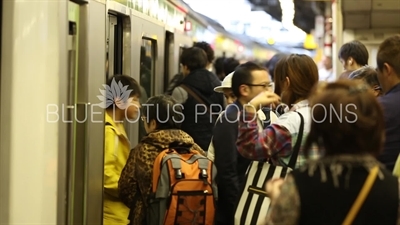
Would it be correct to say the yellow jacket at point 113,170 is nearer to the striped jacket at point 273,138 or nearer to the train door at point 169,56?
the striped jacket at point 273,138

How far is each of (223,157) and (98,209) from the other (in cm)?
82

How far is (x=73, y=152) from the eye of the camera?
352 centimetres

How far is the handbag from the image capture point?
2.93 meters

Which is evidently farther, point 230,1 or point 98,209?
point 230,1

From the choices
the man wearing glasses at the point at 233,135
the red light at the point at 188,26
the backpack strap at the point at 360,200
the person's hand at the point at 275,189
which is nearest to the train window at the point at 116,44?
the man wearing glasses at the point at 233,135

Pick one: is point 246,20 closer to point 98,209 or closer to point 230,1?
point 230,1

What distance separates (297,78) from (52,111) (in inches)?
45.0

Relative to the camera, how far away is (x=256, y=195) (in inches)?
117

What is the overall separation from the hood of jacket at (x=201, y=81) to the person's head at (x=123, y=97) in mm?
1312

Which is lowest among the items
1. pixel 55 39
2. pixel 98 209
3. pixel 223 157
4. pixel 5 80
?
pixel 98 209

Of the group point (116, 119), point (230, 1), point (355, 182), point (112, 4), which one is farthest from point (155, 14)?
point (230, 1)

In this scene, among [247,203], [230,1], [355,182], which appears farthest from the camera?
[230,1]

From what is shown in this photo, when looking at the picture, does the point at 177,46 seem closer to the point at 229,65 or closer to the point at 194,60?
the point at 229,65

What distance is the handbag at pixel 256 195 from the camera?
293 cm
